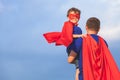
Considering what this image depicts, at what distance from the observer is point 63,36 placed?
635 inches

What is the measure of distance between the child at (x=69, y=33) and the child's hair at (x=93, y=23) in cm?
40

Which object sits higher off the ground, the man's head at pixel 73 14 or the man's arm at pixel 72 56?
the man's head at pixel 73 14

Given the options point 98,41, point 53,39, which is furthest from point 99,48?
point 53,39

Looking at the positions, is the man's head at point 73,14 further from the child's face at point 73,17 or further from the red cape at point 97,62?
the red cape at point 97,62

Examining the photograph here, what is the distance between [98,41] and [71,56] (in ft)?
2.34

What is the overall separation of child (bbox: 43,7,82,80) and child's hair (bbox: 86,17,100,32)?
402 millimetres

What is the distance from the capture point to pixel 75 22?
16406 mm

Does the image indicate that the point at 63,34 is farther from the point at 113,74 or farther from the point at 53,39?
the point at 113,74

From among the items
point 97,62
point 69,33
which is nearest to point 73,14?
point 69,33

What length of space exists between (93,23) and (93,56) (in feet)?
2.56

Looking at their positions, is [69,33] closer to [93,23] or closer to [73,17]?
[73,17]

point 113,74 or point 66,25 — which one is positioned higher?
point 66,25

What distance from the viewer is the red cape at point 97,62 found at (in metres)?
15.6

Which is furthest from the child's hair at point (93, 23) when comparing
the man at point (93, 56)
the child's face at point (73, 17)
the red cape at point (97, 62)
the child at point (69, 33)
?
the child's face at point (73, 17)
